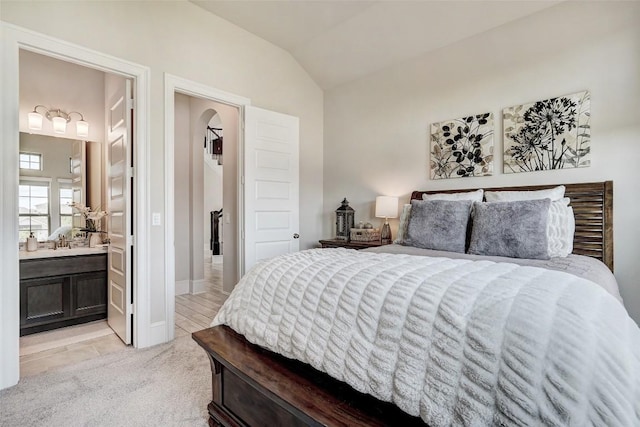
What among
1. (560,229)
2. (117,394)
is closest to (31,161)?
(117,394)

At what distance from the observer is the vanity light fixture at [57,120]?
323cm

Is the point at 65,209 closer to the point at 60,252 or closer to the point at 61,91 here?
the point at 60,252

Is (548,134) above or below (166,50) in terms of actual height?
below

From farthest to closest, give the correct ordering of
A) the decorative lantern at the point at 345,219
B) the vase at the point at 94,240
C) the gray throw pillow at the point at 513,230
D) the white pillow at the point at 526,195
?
the decorative lantern at the point at 345,219, the vase at the point at 94,240, the white pillow at the point at 526,195, the gray throw pillow at the point at 513,230

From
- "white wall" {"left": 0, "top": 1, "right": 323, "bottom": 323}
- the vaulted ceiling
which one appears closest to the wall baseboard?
"white wall" {"left": 0, "top": 1, "right": 323, "bottom": 323}

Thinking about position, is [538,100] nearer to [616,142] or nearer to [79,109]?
[616,142]

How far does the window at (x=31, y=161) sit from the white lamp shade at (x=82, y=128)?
1.45ft

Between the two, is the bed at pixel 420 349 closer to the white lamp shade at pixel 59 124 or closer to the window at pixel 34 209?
the window at pixel 34 209

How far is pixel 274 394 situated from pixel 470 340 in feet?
2.47

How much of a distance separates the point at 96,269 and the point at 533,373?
12.3 feet

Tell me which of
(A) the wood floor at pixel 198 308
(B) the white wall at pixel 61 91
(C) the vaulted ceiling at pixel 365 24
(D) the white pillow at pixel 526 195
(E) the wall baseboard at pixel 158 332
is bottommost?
(A) the wood floor at pixel 198 308

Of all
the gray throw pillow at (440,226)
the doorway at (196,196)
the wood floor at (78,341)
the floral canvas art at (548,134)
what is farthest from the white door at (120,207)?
the floral canvas art at (548,134)

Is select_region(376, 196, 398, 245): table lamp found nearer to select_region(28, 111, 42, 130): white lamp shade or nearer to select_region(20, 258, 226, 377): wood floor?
select_region(20, 258, 226, 377): wood floor

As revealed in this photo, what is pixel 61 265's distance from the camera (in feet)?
9.86
